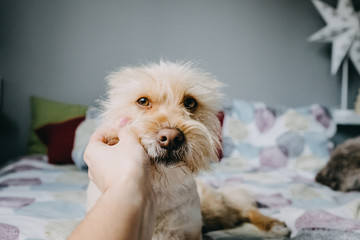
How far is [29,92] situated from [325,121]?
2476mm

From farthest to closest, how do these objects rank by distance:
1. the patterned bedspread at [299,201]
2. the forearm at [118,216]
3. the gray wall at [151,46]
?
the gray wall at [151,46] → the patterned bedspread at [299,201] → the forearm at [118,216]

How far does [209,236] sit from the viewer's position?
0.90 meters

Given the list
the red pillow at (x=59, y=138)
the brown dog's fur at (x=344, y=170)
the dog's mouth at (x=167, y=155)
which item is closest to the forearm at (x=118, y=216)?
the dog's mouth at (x=167, y=155)

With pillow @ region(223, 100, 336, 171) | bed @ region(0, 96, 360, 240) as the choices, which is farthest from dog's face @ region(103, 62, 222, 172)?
pillow @ region(223, 100, 336, 171)

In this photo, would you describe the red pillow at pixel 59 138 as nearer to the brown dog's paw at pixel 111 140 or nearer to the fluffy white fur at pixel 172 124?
the fluffy white fur at pixel 172 124

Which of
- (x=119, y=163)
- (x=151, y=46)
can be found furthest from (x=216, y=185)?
(x=151, y=46)

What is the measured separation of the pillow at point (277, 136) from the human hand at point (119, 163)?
59.9 inches

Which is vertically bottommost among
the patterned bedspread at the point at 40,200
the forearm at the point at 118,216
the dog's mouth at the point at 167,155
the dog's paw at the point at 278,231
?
the patterned bedspread at the point at 40,200

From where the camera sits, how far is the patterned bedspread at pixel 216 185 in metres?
0.82

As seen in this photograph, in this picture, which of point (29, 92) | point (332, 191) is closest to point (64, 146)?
point (29, 92)

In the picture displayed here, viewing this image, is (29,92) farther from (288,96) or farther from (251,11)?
(288,96)

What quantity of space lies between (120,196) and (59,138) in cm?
158

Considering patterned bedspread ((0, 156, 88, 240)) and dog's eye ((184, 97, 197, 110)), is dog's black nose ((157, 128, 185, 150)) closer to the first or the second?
dog's eye ((184, 97, 197, 110))

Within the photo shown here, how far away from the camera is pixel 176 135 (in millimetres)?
659
